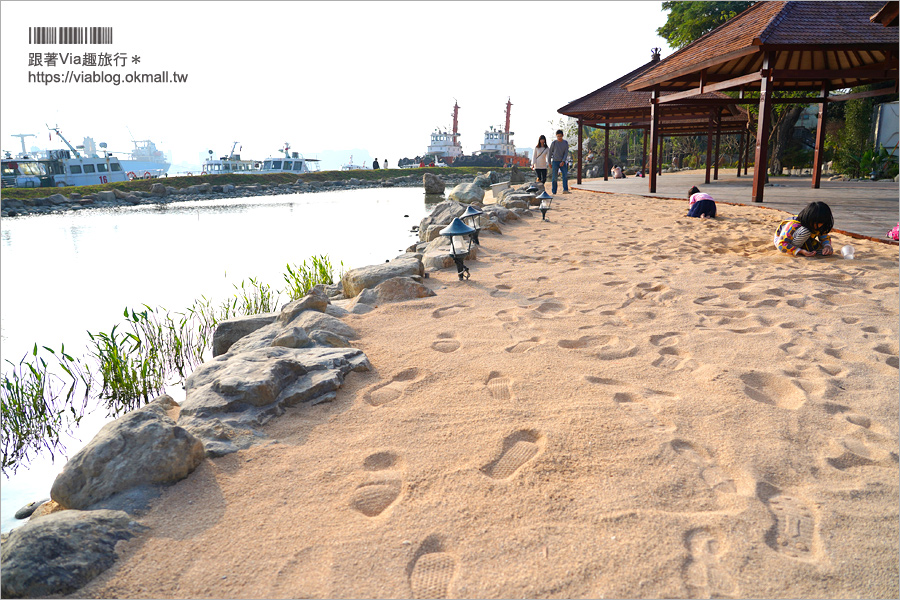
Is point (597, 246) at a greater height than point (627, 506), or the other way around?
point (597, 246)

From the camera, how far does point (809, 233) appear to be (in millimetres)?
4871

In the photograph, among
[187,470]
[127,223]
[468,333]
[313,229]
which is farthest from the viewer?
[127,223]

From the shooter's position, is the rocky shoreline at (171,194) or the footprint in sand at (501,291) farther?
the rocky shoreline at (171,194)

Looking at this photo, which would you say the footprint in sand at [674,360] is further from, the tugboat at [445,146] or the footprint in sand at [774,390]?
the tugboat at [445,146]

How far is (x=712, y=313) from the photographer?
3.51 metres

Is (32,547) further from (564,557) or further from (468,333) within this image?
(468,333)

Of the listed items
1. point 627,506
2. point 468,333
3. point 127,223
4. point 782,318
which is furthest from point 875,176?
point 127,223

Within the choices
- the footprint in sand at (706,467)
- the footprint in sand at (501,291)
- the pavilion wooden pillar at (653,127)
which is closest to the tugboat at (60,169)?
the pavilion wooden pillar at (653,127)

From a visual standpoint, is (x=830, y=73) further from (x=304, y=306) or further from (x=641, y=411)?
(x=304, y=306)

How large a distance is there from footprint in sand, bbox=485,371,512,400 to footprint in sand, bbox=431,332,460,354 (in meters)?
0.43

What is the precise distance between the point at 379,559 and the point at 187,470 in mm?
886

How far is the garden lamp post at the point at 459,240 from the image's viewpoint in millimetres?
4523

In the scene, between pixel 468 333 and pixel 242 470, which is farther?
pixel 468 333

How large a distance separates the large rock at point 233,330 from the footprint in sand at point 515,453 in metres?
2.63
